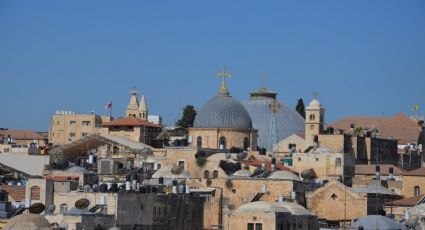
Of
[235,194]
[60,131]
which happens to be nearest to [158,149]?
[235,194]

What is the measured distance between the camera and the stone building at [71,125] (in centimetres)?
10880

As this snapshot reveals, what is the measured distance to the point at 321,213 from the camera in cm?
7169

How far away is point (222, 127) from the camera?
290 ft

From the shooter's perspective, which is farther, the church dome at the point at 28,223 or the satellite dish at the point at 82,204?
the satellite dish at the point at 82,204

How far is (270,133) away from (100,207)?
4474 centimetres

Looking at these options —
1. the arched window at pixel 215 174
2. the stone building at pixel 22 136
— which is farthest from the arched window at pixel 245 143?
the stone building at pixel 22 136

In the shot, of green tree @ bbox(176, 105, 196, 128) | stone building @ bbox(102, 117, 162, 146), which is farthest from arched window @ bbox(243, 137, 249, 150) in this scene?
green tree @ bbox(176, 105, 196, 128)

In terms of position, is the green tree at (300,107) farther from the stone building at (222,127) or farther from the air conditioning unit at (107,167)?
the air conditioning unit at (107,167)

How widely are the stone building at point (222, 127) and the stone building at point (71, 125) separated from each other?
20279 mm

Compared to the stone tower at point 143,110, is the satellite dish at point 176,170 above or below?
below

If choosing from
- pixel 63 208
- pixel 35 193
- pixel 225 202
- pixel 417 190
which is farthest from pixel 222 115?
pixel 63 208

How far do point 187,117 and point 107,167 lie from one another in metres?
32.6

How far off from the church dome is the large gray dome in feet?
121

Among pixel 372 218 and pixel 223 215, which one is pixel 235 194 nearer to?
pixel 223 215
